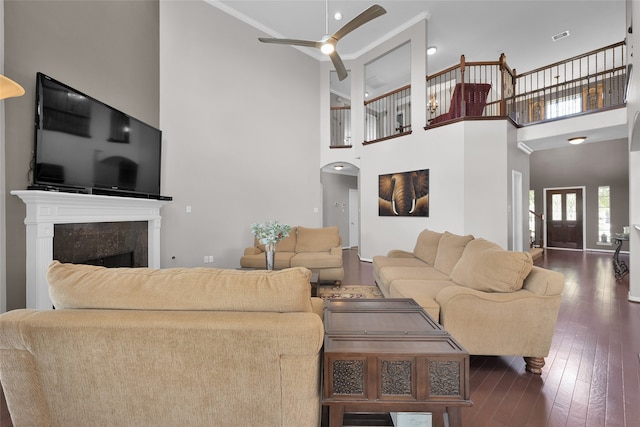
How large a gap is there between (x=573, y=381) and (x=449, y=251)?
1.59m

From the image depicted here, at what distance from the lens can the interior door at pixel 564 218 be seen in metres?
8.88

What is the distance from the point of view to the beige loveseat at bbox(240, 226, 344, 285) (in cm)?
451

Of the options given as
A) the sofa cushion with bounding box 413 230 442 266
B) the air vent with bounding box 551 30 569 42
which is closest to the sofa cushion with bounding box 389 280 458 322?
the sofa cushion with bounding box 413 230 442 266

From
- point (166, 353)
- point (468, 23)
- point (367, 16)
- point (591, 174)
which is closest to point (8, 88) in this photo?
point (166, 353)

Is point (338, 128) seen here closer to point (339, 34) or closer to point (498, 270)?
point (339, 34)

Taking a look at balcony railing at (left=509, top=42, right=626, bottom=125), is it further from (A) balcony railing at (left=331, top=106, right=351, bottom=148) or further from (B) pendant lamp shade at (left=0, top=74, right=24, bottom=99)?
(B) pendant lamp shade at (left=0, top=74, right=24, bottom=99)

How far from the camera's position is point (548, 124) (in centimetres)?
558

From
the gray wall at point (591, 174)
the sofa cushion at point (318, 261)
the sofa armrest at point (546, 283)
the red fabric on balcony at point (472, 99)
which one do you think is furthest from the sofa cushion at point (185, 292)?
the gray wall at point (591, 174)

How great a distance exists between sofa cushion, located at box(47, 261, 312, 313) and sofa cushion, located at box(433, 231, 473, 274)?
2.63m

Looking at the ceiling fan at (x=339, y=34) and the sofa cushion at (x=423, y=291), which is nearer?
the sofa cushion at (x=423, y=291)

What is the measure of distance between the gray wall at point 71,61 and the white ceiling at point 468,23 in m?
1.99

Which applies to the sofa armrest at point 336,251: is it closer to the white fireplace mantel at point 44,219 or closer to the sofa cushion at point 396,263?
the sofa cushion at point 396,263

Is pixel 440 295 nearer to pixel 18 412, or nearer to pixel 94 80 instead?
pixel 18 412

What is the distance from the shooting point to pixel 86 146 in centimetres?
324
